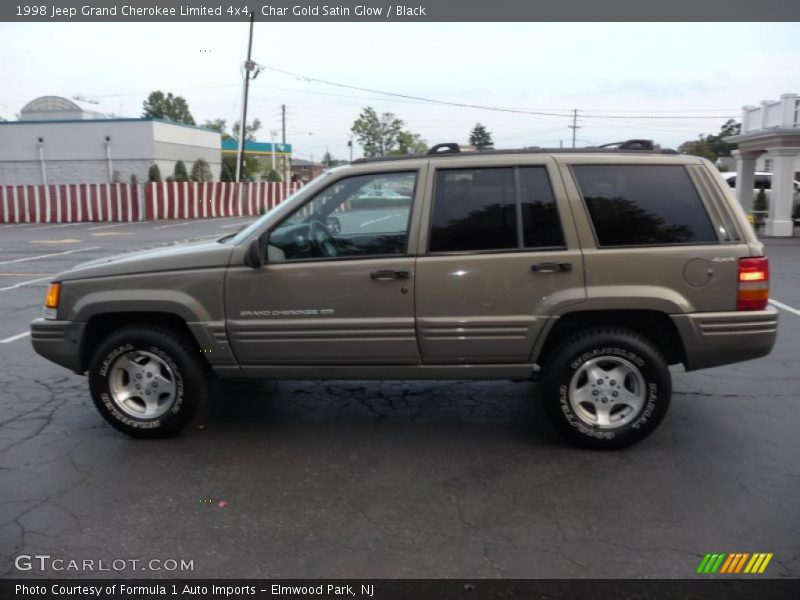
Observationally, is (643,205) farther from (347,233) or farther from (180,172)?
(180,172)

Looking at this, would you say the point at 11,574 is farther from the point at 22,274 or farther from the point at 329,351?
the point at 22,274

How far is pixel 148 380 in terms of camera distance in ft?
15.2

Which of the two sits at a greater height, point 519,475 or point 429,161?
point 429,161

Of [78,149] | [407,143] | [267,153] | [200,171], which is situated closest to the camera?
[78,149]

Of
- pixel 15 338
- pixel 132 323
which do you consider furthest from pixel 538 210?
pixel 15 338

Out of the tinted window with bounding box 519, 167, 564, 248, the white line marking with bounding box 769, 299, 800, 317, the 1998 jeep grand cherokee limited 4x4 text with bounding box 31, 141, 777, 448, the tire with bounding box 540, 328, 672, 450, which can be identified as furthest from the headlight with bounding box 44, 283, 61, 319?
the white line marking with bounding box 769, 299, 800, 317

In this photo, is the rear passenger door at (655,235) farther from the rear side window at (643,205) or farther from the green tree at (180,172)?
the green tree at (180,172)

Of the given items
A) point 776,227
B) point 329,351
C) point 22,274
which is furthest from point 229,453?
point 776,227

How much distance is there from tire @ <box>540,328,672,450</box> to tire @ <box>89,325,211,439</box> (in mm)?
2303

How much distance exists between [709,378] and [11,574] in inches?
207

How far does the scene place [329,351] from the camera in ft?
14.6

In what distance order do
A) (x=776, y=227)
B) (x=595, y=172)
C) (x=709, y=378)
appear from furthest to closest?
(x=776, y=227) < (x=709, y=378) < (x=595, y=172)

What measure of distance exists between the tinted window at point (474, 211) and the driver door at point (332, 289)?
171mm

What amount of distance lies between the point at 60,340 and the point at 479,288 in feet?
9.24
